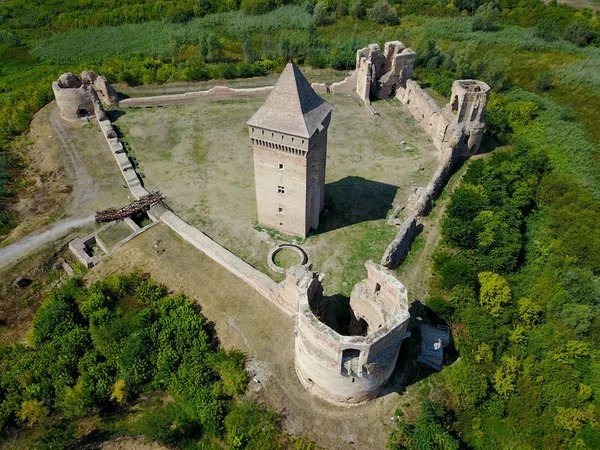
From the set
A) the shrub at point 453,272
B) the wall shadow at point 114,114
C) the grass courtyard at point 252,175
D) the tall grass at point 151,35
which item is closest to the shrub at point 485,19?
the tall grass at point 151,35

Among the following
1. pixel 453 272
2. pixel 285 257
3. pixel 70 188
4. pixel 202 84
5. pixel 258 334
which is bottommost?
pixel 258 334

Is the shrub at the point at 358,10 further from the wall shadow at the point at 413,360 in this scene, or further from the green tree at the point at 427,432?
the green tree at the point at 427,432

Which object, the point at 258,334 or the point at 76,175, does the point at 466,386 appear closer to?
the point at 258,334

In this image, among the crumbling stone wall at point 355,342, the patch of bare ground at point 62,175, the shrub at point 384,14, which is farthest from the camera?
the shrub at point 384,14

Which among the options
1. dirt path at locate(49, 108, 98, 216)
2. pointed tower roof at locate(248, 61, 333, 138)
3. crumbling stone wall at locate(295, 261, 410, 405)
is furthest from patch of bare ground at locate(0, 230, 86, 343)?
crumbling stone wall at locate(295, 261, 410, 405)

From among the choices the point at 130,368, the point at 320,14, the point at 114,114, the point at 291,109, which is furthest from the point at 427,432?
the point at 320,14

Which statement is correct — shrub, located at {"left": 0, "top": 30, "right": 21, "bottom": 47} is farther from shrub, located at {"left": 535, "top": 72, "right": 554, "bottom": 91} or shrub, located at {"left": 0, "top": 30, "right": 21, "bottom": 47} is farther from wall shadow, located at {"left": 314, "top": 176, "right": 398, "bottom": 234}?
shrub, located at {"left": 535, "top": 72, "right": 554, "bottom": 91}
